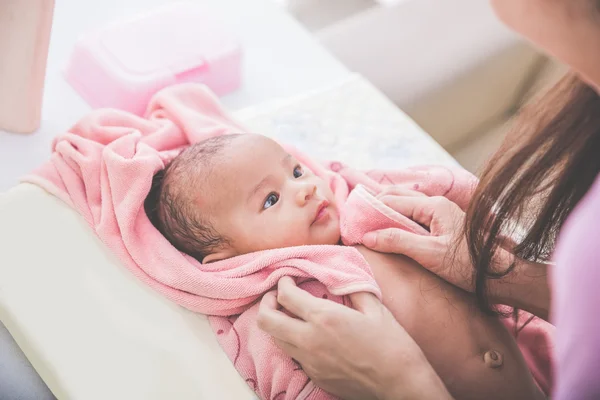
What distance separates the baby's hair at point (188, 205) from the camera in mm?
1042

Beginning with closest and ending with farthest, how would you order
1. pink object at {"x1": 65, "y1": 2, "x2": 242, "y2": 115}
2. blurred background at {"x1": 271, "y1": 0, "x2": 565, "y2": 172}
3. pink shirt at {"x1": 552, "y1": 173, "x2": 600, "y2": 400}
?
pink shirt at {"x1": 552, "y1": 173, "x2": 600, "y2": 400} → pink object at {"x1": 65, "y1": 2, "x2": 242, "y2": 115} → blurred background at {"x1": 271, "y1": 0, "x2": 565, "y2": 172}

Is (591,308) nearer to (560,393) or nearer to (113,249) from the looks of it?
(560,393)

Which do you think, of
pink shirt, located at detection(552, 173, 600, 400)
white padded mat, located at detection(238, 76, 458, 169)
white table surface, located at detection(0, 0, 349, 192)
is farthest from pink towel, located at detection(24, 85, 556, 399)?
pink shirt, located at detection(552, 173, 600, 400)

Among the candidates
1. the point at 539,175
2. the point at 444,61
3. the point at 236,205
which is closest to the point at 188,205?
the point at 236,205

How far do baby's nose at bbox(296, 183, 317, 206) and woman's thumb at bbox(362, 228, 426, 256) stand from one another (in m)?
0.12

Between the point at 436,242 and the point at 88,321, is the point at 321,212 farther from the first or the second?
the point at 88,321

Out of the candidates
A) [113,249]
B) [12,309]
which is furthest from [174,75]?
[12,309]

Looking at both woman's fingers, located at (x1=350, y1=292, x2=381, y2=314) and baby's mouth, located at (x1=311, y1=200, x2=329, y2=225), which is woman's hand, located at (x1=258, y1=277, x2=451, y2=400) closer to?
woman's fingers, located at (x1=350, y1=292, x2=381, y2=314)

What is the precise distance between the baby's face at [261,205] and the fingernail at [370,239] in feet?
0.18

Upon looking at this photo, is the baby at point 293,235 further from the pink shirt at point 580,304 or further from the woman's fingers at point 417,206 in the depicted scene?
the pink shirt at point 580,304

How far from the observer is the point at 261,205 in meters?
1.07

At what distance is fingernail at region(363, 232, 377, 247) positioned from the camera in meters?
1.05

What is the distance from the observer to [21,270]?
3.43 feet

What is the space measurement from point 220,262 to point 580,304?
0.60 meters
